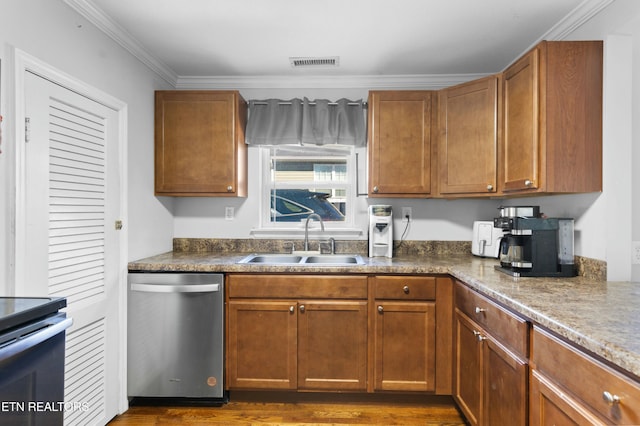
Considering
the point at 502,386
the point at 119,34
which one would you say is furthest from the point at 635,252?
the point at 119,34

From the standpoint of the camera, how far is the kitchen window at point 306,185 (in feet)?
10.3

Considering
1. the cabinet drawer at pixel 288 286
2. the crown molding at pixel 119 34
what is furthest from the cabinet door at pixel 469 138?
the crown molding at pixel 119 34

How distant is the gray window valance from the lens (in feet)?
9.71

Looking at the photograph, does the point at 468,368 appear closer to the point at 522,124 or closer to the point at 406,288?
the point at 406,288

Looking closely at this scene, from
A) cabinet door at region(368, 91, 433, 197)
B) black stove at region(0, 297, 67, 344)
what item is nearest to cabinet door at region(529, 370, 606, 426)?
cabinet door at region(368, 91, 433, 197)

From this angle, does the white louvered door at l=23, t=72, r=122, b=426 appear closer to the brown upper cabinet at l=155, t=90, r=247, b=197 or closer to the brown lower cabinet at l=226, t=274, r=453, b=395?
the brown upper cabinet at l=155, t=90, r=247, b=197

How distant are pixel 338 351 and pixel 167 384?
1.13m

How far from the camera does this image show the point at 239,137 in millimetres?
2852

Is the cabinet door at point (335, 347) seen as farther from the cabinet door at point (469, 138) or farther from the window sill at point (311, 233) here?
the cabinet door at point (469, 138)

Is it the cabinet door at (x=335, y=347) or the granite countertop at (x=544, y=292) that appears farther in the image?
the cabinet door at (x=335, y=347)

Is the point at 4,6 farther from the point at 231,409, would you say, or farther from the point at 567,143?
the point at 567,143

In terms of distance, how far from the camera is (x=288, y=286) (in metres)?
2.39

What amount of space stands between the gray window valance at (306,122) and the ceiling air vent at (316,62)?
0.28m

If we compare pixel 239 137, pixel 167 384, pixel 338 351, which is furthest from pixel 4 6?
pixel 338 351
